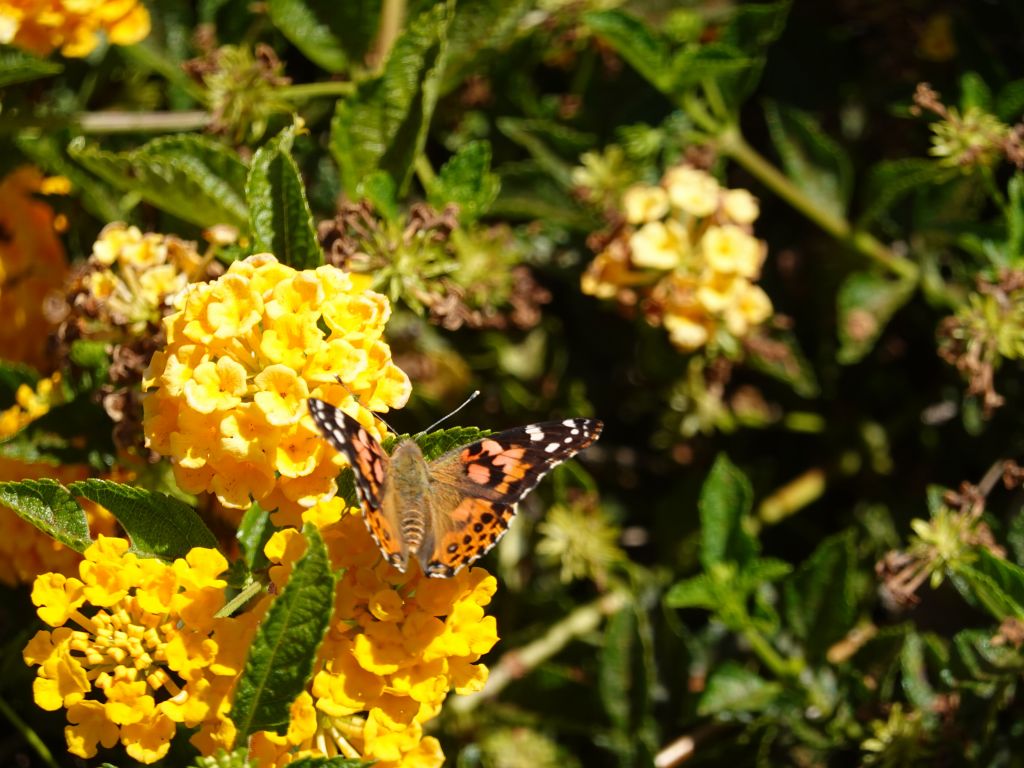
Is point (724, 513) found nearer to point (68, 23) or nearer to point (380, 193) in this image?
point (380, 193)

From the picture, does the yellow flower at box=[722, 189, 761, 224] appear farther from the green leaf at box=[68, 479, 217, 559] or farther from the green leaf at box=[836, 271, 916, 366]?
the green leaf at box=[68, 479, 217, 559]

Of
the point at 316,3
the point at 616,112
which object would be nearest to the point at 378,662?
the point at 316,3

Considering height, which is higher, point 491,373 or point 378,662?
point 378,662

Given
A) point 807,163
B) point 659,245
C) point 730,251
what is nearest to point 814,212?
point 807,163

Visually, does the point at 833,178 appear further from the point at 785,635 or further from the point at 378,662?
the point at 378,662

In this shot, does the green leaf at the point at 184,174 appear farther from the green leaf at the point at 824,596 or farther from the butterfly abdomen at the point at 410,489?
the green leaf at the point at 824,596

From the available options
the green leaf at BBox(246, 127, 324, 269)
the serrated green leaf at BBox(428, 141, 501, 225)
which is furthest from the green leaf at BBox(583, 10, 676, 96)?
the green leaf at BBox(246, 127, 324, 269)

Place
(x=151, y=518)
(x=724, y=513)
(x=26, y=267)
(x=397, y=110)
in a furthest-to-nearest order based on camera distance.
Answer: (x=26, y=267) → (x=724, y=513) → (x=397, y=110) → (x=151, y=518)
